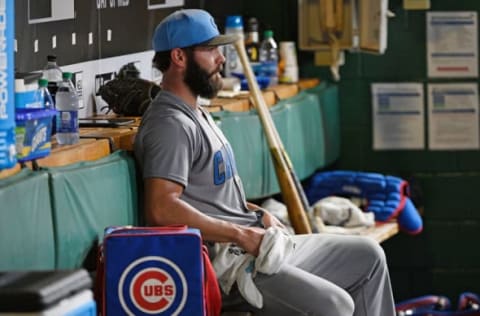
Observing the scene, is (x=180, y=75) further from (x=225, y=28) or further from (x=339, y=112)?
(x=339, y=112)

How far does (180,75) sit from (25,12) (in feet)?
1.74

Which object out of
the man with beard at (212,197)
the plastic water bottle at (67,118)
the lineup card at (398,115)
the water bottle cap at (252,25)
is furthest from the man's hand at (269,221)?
the lineup card at (398,115)

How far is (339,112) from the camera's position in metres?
6.86

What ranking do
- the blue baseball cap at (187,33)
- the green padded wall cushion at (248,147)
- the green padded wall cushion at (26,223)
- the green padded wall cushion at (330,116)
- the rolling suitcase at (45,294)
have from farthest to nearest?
the green padded wall cushion at (330,116), the green padded wall cushion at (248,147), the blue baseball cap at (187,33), the green padded wall cushion at (26,223), the rolling suitcase at (45,294)

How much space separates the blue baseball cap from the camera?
424cm

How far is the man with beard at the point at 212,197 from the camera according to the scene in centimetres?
401

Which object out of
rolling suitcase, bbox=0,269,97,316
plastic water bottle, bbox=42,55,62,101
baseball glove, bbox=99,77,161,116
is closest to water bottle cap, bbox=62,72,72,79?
plastic water bottle, bbox=42,55,62,101

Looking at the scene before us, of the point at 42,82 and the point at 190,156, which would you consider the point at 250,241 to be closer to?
the point at 190,156

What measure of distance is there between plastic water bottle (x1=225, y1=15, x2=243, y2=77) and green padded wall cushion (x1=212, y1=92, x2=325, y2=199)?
0.27 meters

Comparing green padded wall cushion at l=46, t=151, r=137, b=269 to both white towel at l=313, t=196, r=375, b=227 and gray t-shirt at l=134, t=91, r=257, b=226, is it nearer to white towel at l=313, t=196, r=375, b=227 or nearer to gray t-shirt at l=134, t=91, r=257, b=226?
gray t-shirt at l=134, t=91, r=257, b=226

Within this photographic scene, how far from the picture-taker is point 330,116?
6660 mm

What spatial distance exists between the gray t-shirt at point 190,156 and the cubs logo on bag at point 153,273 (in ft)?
1.37

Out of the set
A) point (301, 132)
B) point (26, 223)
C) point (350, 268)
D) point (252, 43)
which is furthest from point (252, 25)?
point (26, 223)

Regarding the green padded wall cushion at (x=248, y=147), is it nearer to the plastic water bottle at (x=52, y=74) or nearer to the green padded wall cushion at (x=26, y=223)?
the plastic water bottle at (x=52, y=74)
